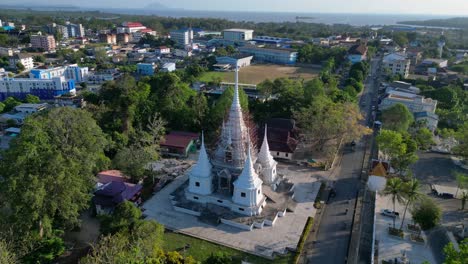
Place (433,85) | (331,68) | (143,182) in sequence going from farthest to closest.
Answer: (331,68), (433,85), (143,182)

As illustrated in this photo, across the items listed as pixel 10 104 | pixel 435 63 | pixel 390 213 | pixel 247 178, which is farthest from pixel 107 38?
pixel 390 213

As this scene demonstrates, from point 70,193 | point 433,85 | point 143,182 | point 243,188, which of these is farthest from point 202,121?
point 433,85

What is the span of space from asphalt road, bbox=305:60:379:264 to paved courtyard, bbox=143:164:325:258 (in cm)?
149

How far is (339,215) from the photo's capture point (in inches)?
1211

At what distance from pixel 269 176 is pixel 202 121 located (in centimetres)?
1591

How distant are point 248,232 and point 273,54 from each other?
88658 mm

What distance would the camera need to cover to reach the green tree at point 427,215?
26337 mm

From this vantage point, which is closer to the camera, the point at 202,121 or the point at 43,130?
the point at 43,130

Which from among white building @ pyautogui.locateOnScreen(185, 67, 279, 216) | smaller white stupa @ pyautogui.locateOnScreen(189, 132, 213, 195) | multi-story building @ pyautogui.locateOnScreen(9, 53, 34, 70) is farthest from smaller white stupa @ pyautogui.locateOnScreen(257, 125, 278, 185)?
multi-story building @ pyautogui.locateOnScreen(9, 53, 34, 70)

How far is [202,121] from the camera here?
46469mm

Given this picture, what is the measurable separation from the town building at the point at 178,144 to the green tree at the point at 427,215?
25.1 meters

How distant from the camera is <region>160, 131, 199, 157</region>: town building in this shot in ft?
138

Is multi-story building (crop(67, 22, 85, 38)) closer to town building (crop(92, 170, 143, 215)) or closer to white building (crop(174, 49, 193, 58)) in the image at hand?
white building (crop(174, 49, 193, 58))

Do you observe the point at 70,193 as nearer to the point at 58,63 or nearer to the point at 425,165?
the point at 425,165
